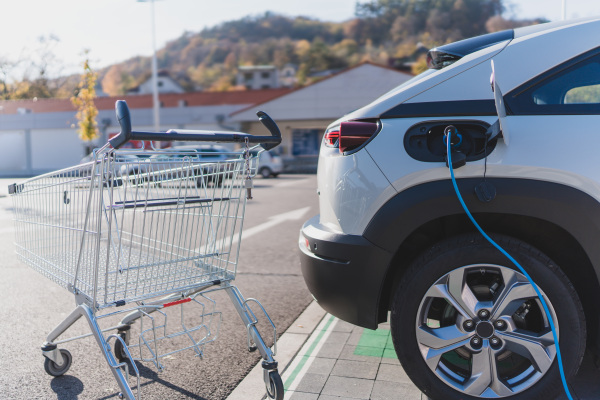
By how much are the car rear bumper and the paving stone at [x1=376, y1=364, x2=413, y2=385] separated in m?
0.50

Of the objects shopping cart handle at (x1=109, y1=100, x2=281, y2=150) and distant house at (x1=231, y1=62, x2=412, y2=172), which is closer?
shopping cart handle at (x1=109, y1=100, x2=281, y2=150)

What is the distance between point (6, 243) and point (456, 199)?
23.3ft

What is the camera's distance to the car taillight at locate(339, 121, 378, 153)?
2689 millimetres

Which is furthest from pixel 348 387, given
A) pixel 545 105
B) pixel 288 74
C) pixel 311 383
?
pixel 288 74

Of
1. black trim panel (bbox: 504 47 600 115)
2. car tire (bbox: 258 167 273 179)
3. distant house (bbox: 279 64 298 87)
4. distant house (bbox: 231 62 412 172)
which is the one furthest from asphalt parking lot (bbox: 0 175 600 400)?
distant house (bbox: 279 64 298 87)

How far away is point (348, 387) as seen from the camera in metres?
2.96

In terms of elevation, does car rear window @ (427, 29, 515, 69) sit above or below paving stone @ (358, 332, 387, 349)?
above

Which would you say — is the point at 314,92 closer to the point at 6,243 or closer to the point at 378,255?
the point at 6,243

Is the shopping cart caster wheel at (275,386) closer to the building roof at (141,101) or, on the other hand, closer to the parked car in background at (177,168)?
the parked car in background at (177,168)

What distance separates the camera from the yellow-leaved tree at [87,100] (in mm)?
29188

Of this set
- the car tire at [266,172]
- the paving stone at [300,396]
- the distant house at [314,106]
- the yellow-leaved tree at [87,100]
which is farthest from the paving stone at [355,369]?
the distant house at [314,106]

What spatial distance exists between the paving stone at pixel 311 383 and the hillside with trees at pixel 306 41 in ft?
224

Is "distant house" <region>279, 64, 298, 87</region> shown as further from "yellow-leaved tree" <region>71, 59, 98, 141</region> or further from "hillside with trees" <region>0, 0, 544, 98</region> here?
"yellow-leaved tree" <region>71, 59, 98, 141</region>

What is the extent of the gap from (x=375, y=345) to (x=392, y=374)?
0.51m
